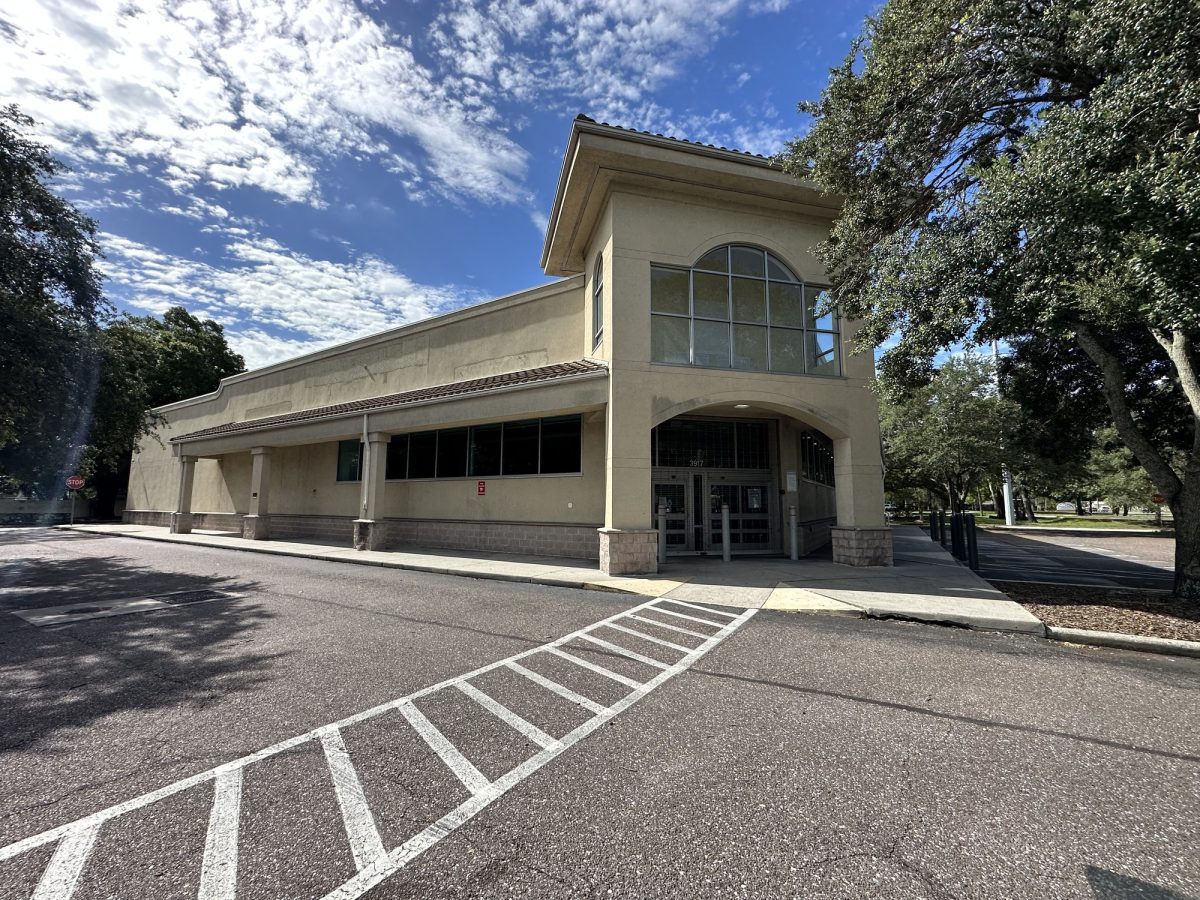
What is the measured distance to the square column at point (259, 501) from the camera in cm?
1945

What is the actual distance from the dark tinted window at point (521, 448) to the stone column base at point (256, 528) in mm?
11067

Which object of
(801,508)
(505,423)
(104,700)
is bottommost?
(104,700)

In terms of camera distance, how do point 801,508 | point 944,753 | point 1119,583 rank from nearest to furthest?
point 944,753 < point 1119,583 < point 801,508

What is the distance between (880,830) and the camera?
2650 millimetres

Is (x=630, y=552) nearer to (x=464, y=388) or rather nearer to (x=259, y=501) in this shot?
(x=464, y=388)

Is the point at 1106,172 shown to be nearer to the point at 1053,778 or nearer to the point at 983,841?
the point at 1053,778

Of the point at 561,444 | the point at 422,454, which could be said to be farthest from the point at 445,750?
the point at 422,454

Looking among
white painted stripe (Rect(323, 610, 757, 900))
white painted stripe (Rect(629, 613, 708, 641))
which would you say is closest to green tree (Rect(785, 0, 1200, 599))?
white painted stripe (Rect(629, 613, 708, 641))

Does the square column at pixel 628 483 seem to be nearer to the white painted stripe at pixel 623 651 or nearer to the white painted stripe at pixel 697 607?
the white painted stripe at pixel 697 607

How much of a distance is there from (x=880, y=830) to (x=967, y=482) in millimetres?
40938

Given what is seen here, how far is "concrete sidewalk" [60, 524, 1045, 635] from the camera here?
25.1 feet

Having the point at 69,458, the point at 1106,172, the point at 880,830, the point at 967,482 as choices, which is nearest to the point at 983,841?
the point at 880,830

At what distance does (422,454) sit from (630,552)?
9.47 m

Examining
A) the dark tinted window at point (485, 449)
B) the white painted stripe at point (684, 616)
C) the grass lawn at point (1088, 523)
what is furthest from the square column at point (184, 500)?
the grass lawn at point (1088, 523)
